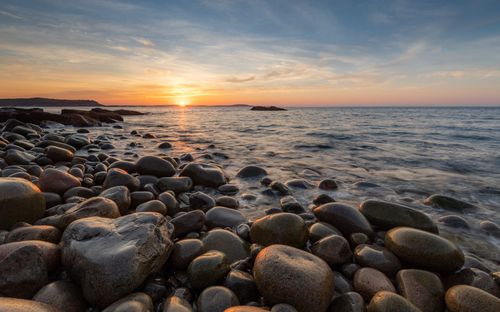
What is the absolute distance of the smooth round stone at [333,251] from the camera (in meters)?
3.02

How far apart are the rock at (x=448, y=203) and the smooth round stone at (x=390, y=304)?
3.55 m

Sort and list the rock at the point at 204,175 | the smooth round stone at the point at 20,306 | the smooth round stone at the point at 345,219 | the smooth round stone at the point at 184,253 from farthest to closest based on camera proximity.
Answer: the rock at the point at 204,175 < the smooth round stone at the point at 345,219 < the smooth round stone at the point at 184,253 < the smooth round stone at the point at 20,306

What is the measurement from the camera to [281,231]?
3.33 m

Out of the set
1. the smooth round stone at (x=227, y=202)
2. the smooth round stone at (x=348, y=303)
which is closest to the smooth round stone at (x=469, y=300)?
the smooth round stone at (x=348, y=303)

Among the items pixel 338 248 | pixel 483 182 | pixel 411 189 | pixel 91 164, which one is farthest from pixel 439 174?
pixel 91 164

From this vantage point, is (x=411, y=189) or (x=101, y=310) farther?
(x=411, y=189)

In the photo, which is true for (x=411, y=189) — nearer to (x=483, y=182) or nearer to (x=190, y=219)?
(x=483, y=182)

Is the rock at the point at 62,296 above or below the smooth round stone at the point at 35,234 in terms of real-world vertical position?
below

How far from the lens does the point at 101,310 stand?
2.20m

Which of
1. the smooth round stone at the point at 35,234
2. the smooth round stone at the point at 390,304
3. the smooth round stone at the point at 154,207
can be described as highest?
the smooth round stone at the point at 35,234

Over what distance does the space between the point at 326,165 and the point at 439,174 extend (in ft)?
9.61

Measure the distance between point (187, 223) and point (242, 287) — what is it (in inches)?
54.3

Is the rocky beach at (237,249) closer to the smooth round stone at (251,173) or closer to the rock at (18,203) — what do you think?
the rock at (18,203)

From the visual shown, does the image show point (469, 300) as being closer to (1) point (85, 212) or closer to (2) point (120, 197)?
(1) point (85, 212)
